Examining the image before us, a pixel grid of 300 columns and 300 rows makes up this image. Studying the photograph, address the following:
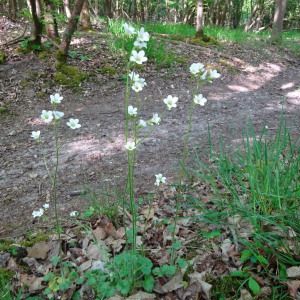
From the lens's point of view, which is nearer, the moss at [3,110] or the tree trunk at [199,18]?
the moss at [3,110]

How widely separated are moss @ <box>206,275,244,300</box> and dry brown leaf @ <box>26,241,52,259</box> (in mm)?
1134

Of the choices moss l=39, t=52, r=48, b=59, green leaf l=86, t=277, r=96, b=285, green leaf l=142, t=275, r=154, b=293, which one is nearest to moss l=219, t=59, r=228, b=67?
moss l=39, t=52, r=48, b=59

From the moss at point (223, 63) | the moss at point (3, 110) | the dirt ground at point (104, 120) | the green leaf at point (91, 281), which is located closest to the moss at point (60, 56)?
the dirt ground at point (104, 120)

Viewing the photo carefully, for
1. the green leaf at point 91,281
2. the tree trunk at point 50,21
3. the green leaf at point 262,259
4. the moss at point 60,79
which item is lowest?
the green leaf at point 262,259

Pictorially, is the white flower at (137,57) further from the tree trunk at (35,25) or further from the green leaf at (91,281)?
the tree trunk at (35,25)

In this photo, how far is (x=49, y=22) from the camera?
17.9ft

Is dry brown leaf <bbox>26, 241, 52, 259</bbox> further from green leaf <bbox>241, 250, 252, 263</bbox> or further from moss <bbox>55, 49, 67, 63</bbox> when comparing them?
moss <bbox>55, 49, 67, 63</bbox>

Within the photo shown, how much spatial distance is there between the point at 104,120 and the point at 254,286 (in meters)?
3.55

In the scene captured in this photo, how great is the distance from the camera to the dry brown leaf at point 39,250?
1.69 metres

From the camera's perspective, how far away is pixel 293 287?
1.23 metres

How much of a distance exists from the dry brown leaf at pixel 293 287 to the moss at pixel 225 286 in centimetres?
23

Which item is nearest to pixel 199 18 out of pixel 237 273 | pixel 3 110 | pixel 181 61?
pixel 181 61

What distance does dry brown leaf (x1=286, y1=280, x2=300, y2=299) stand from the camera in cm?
121

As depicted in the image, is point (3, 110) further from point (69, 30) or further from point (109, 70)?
point (109, 70)
